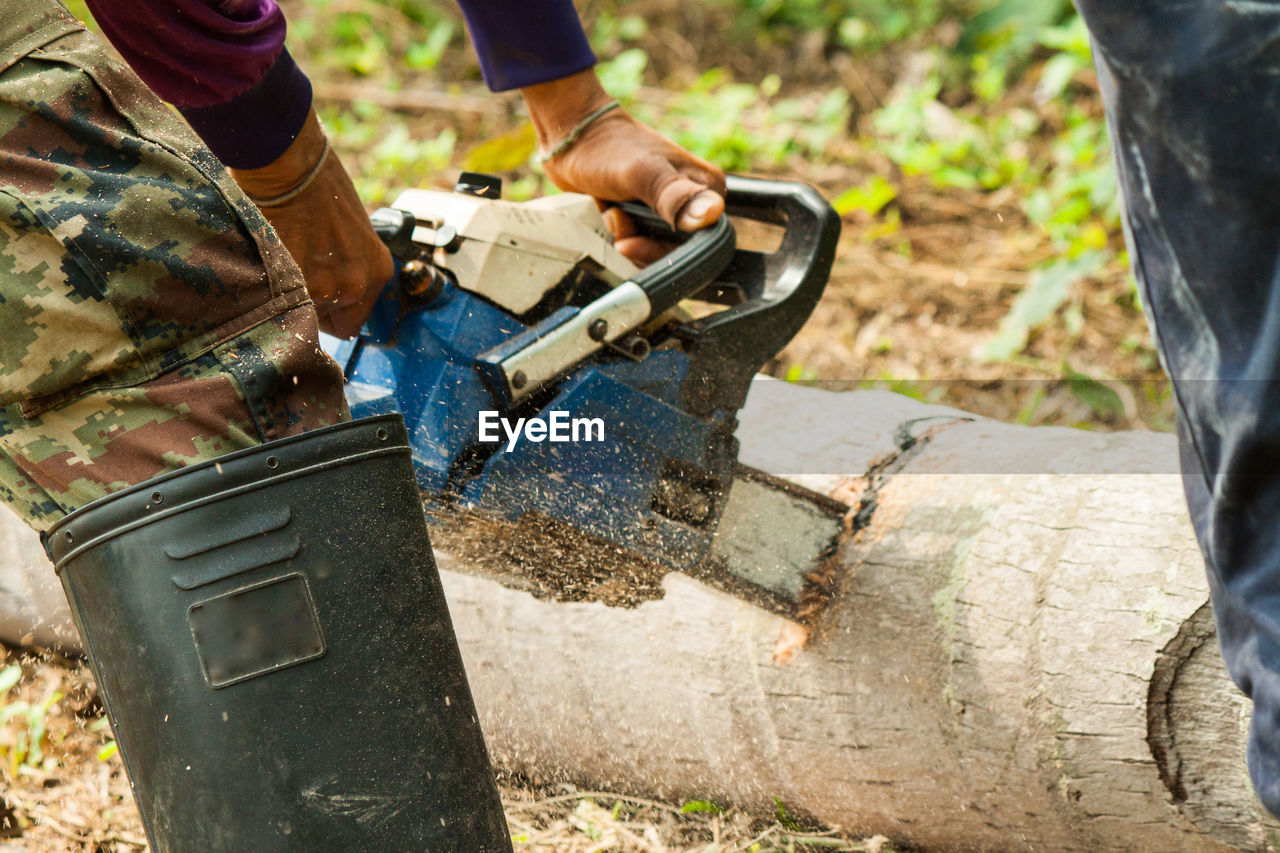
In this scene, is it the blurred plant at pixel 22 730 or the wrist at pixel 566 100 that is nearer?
the wrist at pixel 566 100

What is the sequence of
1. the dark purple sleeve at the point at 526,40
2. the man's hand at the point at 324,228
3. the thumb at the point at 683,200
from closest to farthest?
1. the man's hand at the point at 324,228
2. the thumb at the point at 683,200
3. the dark purple sleeve at the point at 526,40

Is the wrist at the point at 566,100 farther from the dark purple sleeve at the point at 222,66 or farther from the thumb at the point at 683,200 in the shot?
the dark purple sleeve at the point at 222,66

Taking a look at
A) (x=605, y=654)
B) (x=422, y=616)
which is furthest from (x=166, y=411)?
(x=605, y=654)

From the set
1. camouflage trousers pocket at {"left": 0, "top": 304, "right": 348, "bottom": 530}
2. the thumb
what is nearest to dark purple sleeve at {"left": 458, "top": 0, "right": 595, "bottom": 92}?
the thumb

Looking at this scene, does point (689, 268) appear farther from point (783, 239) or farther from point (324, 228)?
point (324, 228)

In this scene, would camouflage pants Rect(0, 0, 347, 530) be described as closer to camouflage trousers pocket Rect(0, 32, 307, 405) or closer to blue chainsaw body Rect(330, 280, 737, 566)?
camouflage trousers pocket Rect(0, 32, 307, 405)

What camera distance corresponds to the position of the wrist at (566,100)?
215cm

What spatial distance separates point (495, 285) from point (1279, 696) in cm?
128

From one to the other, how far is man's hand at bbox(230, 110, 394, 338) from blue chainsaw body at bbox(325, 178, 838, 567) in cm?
6

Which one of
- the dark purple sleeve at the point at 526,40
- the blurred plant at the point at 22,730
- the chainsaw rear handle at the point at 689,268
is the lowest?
the blurred plant at the point at 22,730

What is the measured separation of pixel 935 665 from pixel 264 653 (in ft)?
3.70

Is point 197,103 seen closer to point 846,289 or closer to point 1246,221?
point 1246,221

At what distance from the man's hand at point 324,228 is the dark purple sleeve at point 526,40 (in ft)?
1.55

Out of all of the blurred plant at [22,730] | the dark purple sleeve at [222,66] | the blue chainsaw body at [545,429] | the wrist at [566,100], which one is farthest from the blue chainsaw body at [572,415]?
the blurred plant at [22,730]
